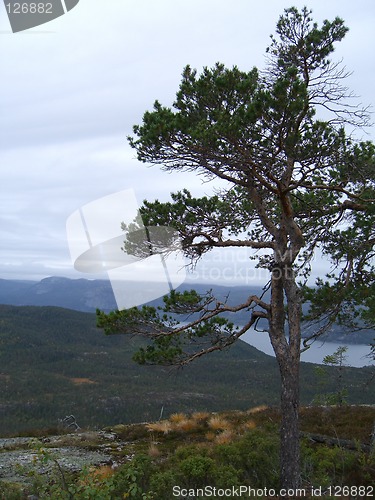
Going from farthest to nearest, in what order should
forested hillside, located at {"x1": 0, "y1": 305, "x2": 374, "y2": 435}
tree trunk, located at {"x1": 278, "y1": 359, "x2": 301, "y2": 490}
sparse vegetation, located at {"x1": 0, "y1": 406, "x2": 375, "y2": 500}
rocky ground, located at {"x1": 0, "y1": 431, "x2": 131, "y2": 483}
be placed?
forested hillside, located at {"x1": 0, "y1": 305, "x2": 374, "y2": 435} < rocky ground, located at {"x1": 0, "y1": 431, "x2": 131, "y2": 483} < tree trunk, located at {"x1": 278, "y1": 359, "x2": 301, "y2": 490} < sparse vegetation, located at {"x1": 0, "y1": 406, "x2": 375, "y2": 500}

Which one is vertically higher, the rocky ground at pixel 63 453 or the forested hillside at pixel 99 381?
the rocky ground at pixel 63 453

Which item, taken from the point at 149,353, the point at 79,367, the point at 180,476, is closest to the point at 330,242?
the point at 149,353

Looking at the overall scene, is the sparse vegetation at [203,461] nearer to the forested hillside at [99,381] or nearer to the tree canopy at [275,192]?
the tree canopy at [275,192]

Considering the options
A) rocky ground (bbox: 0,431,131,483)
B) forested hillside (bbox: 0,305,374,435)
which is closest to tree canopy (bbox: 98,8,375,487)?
rocky ground (bbox: 0,431,131,483)

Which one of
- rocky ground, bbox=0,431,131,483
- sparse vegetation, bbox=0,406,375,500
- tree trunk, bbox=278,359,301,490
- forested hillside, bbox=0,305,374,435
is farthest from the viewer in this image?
forested hillside, bbox=0,305,374,435

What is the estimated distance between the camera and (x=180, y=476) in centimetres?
732

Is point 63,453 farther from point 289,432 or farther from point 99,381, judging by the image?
point 99,381

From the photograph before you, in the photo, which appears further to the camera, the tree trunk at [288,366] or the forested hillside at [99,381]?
the forested hillside at [99,381]

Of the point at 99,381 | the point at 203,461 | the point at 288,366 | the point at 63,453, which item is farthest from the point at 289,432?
the point at 99,381

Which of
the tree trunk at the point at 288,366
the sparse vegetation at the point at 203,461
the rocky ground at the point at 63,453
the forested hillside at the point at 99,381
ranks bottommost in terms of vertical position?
the forested hillside at the point at 99,381

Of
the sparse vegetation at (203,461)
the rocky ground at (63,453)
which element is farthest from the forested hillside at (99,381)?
the sparse vegetation at (203,461)

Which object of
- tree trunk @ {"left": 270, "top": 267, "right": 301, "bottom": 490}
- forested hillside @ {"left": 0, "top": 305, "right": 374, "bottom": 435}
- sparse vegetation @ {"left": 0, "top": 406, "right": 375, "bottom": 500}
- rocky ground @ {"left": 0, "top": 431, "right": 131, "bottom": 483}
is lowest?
forested hillside @ {"left": 0, "top": 305, "right": 374, "bottom": 435}

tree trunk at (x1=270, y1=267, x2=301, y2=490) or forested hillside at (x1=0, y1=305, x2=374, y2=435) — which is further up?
tree trunk at (x1=270, y1=267, x2=301, y2=490)

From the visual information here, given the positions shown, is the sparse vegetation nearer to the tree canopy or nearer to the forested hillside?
the tree canopy
